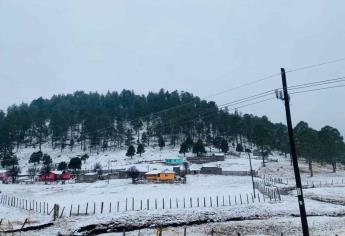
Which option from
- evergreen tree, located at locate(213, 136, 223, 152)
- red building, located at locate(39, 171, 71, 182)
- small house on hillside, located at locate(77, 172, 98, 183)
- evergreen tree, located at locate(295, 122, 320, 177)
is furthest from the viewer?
evergreen tree, located at locate(213, 136, 223, 152)

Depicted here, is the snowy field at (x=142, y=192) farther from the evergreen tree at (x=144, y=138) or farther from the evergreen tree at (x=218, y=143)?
the evergreen tree at (x=144, y=138)

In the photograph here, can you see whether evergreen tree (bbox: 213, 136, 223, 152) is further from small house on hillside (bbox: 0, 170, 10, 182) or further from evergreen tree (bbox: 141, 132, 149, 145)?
small house on hillside (bbox: 0, 170, 10, 182)

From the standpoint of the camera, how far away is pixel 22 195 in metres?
79.2

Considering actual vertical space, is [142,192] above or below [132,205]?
above

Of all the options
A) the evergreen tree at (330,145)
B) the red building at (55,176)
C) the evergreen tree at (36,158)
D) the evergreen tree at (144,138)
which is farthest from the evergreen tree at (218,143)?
the evergreen tree at (36,158)

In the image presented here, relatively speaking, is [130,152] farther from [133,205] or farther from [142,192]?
[133,205]

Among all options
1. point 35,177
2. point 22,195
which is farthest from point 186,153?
point 22,195

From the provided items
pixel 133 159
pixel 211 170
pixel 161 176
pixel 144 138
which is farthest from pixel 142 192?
pixel 144 138

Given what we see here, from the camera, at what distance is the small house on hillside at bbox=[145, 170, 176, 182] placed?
9806 centimetres

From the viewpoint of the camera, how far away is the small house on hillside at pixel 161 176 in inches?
3861

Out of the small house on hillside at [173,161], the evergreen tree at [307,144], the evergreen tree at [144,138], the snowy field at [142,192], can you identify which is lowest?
the snowy field at [142,192]

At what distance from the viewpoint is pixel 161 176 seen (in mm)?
98750

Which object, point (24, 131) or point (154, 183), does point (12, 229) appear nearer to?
point (154, 183)

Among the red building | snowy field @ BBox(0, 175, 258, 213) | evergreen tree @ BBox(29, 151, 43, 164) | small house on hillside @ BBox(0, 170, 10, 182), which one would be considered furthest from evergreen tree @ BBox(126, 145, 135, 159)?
snowy field @ BBox(0, 175, 258, 213)
